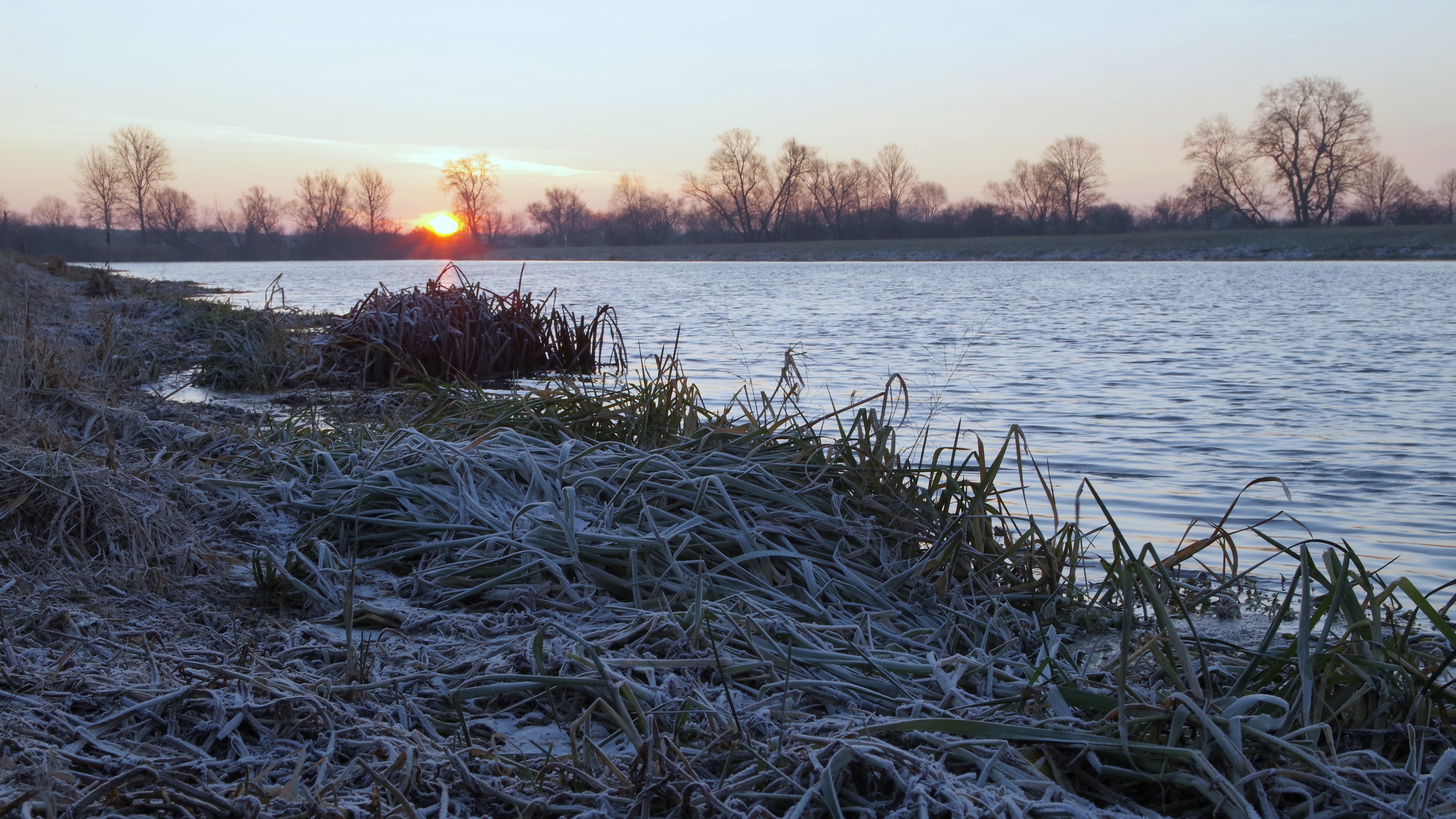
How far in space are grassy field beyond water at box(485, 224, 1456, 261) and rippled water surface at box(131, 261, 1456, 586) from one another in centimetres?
1682

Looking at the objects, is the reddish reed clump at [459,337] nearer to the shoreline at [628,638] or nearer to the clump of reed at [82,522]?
the shoreline at [628,638]

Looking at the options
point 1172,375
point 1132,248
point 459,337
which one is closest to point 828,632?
point 459,337

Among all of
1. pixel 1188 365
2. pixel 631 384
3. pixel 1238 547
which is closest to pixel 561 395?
pixel 631 384

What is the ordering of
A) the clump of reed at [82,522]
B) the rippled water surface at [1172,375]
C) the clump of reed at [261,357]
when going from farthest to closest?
the clump of reed at [261,357]
the rippled water surface at [1172,375]
the clump of reed at [82,522]

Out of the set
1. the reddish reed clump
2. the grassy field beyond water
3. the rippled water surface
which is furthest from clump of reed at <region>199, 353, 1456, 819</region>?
the grassy field beyond water

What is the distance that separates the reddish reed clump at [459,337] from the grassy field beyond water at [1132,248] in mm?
40648

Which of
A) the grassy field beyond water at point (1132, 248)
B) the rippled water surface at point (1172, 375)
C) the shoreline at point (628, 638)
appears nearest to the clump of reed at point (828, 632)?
the shoreline at point (628, 638)

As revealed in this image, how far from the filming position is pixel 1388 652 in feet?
6.91

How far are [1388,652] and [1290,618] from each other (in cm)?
115

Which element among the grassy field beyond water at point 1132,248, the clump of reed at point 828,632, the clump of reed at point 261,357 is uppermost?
the grassy field beyond water at point 1132,248

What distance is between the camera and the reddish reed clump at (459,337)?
9.29 m

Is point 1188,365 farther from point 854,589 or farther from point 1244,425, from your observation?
point 854,589

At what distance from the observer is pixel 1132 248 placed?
48250 millimetres

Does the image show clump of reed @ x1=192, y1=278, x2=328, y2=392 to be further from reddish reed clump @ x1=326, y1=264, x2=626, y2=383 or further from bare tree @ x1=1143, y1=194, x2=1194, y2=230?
bare tree @ x1=1143, y1=194, x2=1194, y2=230
